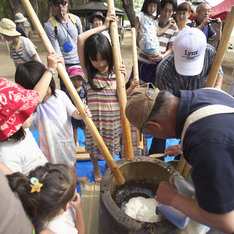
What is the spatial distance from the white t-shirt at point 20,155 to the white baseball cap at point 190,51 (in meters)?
1.43

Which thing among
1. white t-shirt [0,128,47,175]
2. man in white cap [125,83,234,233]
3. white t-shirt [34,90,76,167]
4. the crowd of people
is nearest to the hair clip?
the crowd of people

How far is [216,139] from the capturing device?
710 mm

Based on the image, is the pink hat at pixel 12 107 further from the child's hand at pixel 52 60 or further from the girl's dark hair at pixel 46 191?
the child's hand at pixel 52 60

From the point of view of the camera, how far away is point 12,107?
1.03 m

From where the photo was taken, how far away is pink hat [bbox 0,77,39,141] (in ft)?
3.31

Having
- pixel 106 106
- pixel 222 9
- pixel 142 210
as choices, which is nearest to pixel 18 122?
pixel 106 106

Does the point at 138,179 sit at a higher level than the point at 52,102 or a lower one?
lower

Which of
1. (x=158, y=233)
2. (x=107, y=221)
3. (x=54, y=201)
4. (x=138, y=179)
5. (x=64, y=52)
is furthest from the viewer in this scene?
(x=64, y=52)

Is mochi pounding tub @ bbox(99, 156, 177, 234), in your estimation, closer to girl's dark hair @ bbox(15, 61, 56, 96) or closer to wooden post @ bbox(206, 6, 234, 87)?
wooden post @ bbox(206, 6, 234, 87)

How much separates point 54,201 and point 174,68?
1536 mm

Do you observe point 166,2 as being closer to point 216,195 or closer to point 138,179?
point 138,179

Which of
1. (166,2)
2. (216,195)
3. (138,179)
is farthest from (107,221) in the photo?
(166,2)

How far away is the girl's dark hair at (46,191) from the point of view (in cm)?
90

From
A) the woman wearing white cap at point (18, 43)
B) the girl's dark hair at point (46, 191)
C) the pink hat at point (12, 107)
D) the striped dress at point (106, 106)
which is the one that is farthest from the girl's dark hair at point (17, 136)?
the woman wearing white cap at point (18, 43)
